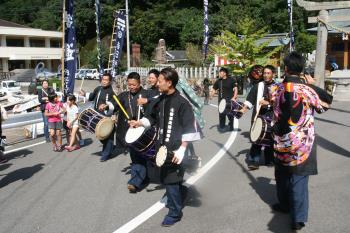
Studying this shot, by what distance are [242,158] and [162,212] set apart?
3.07 meters

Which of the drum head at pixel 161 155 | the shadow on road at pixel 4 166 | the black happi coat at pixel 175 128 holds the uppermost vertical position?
the black happi coat at pixel 175 128

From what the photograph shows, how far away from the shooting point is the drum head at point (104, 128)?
7492 millimetres

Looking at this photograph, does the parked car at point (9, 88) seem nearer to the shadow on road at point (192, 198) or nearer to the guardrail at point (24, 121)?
the guardrail at point (24, 121)

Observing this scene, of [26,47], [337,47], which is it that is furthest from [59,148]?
[26,47]

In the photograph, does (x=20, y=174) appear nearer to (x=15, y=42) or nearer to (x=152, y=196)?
(x=152, y=196)

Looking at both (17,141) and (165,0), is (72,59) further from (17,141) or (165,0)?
(165,0)

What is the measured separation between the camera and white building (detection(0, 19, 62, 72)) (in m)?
56.0

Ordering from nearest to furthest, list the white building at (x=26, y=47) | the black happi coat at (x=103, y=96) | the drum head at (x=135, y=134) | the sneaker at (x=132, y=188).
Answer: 1. the drum head at (x=135, y=134)
2. the sneaker at (x=132, y=188)
3. the black happi coat at (x=103, y=96)
4. the white building at (x=26, y=47)

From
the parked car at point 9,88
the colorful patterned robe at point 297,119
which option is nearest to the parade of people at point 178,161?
the colorful patterned robe at point 297,119

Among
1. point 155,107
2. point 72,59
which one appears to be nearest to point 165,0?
point 72,59

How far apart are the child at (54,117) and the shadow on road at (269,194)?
170 inches

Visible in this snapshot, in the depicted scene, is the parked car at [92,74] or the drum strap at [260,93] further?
the parked car at [92,74]

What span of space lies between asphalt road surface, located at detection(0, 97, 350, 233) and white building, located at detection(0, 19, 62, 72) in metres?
52.2

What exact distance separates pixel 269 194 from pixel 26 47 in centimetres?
5899
